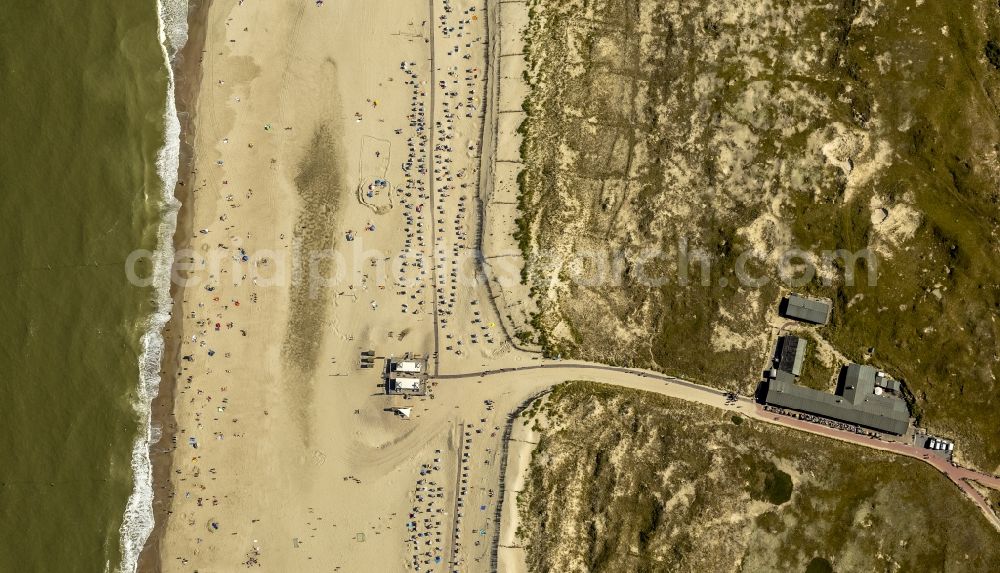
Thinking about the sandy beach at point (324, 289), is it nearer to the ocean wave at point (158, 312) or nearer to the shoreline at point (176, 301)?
the shoreline at point (176, 301)

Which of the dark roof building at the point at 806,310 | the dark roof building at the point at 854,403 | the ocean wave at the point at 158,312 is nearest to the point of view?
the dark roof building at the point at 854,403

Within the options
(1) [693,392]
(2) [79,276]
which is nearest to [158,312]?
(2) [79,276]

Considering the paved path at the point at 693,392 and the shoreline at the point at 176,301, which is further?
the shoreline at the point at 176,301

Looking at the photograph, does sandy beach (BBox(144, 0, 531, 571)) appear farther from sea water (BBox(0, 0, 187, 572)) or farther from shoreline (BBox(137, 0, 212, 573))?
sea water (BBox(0, 0, 187, 572))

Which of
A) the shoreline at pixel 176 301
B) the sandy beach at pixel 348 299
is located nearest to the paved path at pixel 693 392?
the sandy beach at pixel 348 299

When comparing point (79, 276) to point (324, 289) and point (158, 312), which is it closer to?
point (158, 312)

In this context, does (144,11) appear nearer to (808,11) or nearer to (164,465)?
(164,465)
